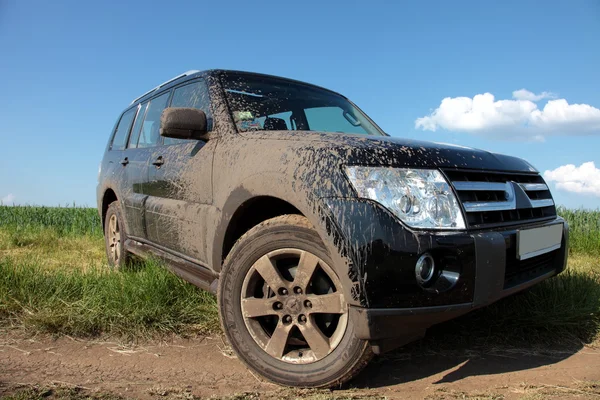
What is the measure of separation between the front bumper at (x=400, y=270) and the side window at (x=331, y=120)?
1477 mm

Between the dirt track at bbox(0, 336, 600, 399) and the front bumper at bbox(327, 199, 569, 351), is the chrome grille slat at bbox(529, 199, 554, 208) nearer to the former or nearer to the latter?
the front bumper at bbox(327, 199, 569, 351)

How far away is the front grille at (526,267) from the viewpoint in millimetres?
2195

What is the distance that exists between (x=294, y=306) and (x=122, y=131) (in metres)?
3.82

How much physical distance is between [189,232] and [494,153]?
2030mm

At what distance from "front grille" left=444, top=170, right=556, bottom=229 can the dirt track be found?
0.89 metres

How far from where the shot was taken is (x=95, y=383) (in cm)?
226

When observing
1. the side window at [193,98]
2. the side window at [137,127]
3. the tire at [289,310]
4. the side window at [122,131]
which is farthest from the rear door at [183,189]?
the side window at [122,131]

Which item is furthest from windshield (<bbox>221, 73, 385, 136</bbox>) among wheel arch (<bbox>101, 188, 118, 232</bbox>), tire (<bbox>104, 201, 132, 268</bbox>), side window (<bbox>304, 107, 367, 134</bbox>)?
wheel arch (<bbox>101, 188, 118, 232</bbox>)

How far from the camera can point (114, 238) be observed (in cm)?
482

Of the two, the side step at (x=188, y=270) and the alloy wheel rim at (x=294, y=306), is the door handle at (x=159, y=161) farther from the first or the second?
the alloy wheel rim at (x=294, y=306)

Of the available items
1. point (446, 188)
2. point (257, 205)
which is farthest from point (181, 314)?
point (446, 188)

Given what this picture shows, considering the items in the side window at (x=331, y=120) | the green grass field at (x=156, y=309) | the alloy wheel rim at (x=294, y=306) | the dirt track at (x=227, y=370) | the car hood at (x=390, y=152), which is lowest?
the dirt track at (x=227, y=370)

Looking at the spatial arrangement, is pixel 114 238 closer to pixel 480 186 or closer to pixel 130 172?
pixel 130 172

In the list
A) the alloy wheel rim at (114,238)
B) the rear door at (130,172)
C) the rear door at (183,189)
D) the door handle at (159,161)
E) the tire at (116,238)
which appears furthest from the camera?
the alloy wheel rim at (114,238)
